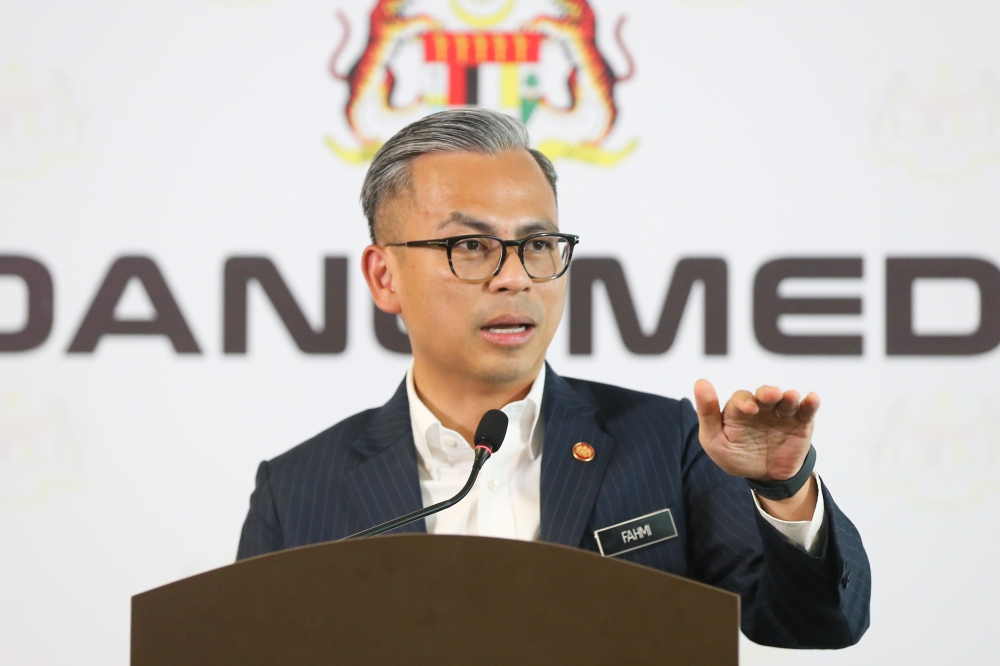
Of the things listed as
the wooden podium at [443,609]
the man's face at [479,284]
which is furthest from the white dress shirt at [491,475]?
the wooden podium at [443,609]

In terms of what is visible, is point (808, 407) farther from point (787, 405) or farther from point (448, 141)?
point (448, 141)

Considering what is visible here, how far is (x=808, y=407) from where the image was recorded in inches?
51.7

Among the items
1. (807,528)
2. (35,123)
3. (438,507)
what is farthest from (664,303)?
(35,123)

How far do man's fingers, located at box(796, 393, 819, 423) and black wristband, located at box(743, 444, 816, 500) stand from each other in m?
0.10

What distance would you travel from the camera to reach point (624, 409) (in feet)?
6.80

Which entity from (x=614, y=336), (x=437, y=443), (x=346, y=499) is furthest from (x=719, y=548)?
(x=614, y=336)

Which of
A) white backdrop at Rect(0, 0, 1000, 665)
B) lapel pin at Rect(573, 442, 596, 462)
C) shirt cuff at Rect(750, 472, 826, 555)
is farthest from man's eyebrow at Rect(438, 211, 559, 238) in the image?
white backdrop at Rect(0, 0, 1000, 665)

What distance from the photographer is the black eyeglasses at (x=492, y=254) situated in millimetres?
1879

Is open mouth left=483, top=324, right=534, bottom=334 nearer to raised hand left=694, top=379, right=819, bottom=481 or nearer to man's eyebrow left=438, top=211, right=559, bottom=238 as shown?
man's eyebrow left=438, top=211, right=559, bottom=238

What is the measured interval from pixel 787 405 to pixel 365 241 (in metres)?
1.78

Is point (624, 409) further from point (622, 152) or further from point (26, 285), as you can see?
point (26, 285)

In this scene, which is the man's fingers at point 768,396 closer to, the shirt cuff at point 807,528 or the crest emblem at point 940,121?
the shirt cuff at point 807,528

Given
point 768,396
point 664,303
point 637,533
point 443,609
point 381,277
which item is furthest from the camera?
point 664,303

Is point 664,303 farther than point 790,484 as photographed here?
Yes
